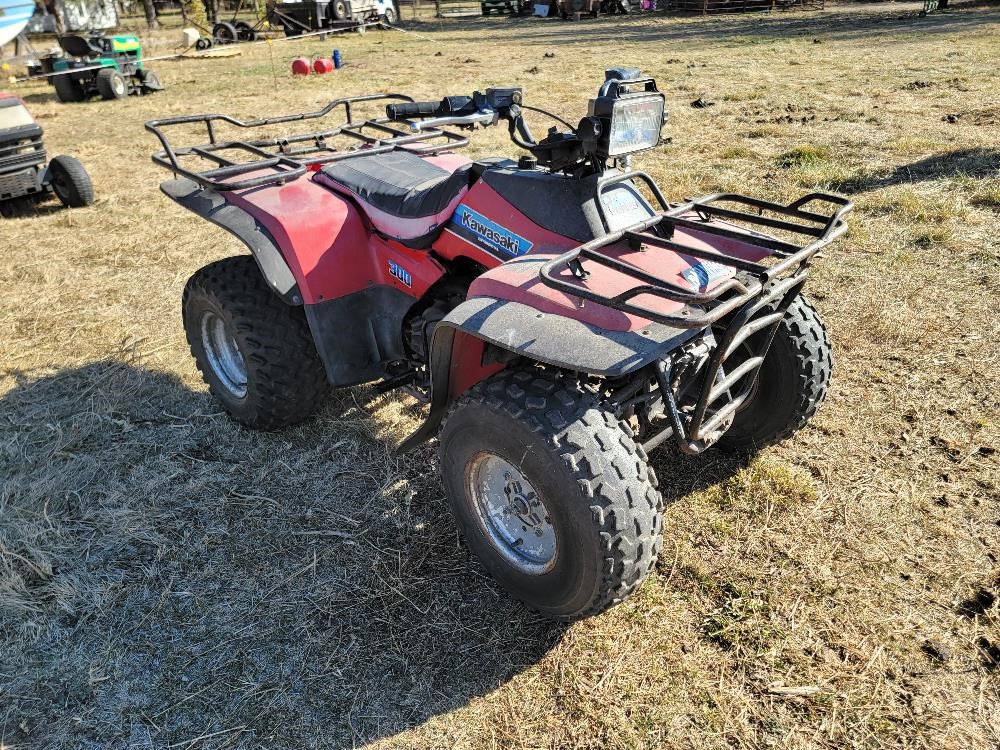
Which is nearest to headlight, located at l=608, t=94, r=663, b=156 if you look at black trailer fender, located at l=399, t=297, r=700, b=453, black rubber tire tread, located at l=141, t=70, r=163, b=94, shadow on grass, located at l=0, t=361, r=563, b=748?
black trailer fender, located at l=399, t=297, r=700, b=453

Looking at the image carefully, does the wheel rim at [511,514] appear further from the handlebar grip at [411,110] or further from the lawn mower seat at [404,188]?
the handlebar grip at [411,110]

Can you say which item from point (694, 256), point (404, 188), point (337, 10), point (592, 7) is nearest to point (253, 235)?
point (404, 188)

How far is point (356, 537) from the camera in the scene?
309 cm

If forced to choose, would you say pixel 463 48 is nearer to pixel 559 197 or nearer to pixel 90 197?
pixel 90 197

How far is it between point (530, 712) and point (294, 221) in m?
2.16

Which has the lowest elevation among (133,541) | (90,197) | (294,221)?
(133,541)

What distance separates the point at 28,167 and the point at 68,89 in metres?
8.38

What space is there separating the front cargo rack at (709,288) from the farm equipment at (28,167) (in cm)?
650

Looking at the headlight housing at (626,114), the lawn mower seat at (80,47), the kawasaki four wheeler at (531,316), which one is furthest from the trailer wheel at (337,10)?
the headlight housing at (626,114)

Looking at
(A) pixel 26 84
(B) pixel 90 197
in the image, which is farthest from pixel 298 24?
(B) pixel 90 197

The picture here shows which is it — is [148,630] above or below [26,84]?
below

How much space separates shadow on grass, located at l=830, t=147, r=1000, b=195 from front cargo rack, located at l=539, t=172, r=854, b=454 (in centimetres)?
430

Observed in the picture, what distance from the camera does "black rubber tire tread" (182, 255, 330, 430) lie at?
3.38 meters

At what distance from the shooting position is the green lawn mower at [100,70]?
45.1 feet
